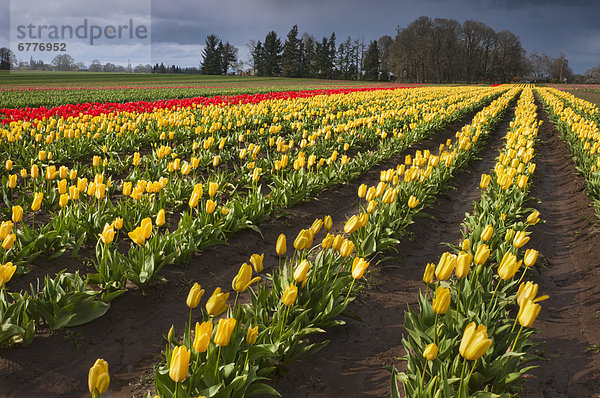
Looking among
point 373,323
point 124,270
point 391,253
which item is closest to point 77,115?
point 124,270

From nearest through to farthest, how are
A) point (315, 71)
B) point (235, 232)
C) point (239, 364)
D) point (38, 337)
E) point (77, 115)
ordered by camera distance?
point (239, 364), point (38, 337), point (235, 232), point (77, 115), point (315, 71)

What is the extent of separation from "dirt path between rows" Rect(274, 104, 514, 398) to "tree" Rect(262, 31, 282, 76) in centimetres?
9347

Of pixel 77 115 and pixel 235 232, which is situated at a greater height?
pixel 77 115

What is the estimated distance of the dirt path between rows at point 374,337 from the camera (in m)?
2.57

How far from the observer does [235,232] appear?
4.78 meters

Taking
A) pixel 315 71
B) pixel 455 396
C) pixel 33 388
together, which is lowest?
pixel 33 388

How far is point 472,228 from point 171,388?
3735 mm

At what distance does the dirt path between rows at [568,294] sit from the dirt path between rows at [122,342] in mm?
1553

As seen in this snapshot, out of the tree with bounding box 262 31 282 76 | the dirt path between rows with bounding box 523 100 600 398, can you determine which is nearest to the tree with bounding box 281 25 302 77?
the tree with bounding box 262 31 282 76

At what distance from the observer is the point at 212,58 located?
93688 millimetres

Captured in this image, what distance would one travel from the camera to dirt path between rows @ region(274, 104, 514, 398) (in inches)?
101

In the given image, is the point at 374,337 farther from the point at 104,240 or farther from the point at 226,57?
the point at 226,57

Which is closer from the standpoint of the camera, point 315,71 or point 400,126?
point 400,126

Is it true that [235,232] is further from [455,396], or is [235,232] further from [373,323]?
[455,396]
